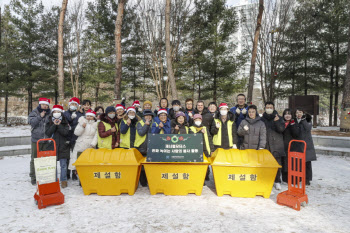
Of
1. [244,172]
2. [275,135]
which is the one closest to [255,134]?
[275,135]

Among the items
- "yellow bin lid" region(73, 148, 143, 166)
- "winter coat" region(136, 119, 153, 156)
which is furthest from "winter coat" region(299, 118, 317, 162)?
"yellow bin lid" region(73, 148, 143, 166)

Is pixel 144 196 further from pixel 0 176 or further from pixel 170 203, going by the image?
pixel 0 176

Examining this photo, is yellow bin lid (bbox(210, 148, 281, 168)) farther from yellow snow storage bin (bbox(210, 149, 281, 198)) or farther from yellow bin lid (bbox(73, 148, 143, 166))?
yellow bin lid (bbox(73, 148, 143, 166))

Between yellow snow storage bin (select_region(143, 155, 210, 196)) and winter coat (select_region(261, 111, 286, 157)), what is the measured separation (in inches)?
64.0

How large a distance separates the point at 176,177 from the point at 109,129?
5.86ft

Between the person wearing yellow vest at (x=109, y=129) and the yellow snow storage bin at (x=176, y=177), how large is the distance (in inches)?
43.9

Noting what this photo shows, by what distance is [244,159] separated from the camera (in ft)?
13.3

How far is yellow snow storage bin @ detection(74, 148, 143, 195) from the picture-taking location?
4078 mm

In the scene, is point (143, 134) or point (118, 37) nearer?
point (143, 134)

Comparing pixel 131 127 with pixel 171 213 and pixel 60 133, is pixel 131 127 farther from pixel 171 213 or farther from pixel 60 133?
pixel 171 213

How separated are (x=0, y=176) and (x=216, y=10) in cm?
1697

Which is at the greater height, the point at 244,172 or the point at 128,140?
the point at 128,140

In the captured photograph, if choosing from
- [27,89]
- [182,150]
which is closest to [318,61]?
[182,150]

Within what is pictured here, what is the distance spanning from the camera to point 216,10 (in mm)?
17062
